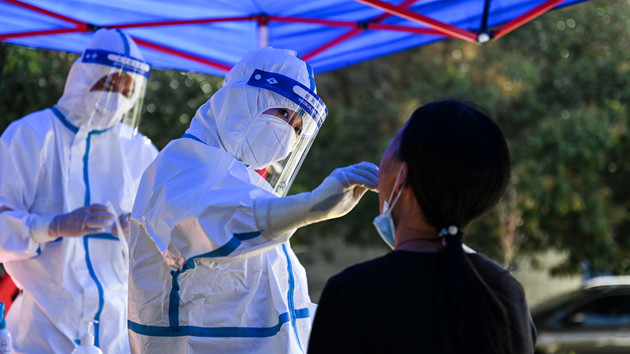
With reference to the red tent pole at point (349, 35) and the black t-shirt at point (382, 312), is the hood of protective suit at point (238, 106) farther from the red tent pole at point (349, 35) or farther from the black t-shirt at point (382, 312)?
the red tent pole at point (349, 35)

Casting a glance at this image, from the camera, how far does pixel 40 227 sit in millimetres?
3145

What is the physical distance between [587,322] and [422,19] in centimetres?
499

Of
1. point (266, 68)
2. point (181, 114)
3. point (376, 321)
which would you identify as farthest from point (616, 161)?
point (376, 321)

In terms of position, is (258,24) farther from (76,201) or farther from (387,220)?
(387,220)

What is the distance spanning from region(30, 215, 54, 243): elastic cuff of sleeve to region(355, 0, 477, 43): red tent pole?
1.64 meters

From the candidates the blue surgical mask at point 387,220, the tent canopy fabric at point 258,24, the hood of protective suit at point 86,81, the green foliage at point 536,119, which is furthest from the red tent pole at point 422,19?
the green foliage at point 536,119

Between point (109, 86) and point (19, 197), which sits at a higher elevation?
point (109, 86)

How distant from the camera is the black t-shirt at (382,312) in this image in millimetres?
1503

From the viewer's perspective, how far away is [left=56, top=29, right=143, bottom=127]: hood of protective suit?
135 inches

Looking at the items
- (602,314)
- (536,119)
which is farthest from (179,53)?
(536,119)

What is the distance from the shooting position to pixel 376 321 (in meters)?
1.51

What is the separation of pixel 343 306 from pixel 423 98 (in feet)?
27.2

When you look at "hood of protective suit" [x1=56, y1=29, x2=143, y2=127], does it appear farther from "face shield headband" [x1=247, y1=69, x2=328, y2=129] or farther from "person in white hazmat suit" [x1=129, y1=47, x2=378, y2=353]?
"face shield headband" [x1=247, y1=69, x2=328, y2=129]

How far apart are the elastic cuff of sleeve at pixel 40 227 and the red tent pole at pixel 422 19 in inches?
64.5
